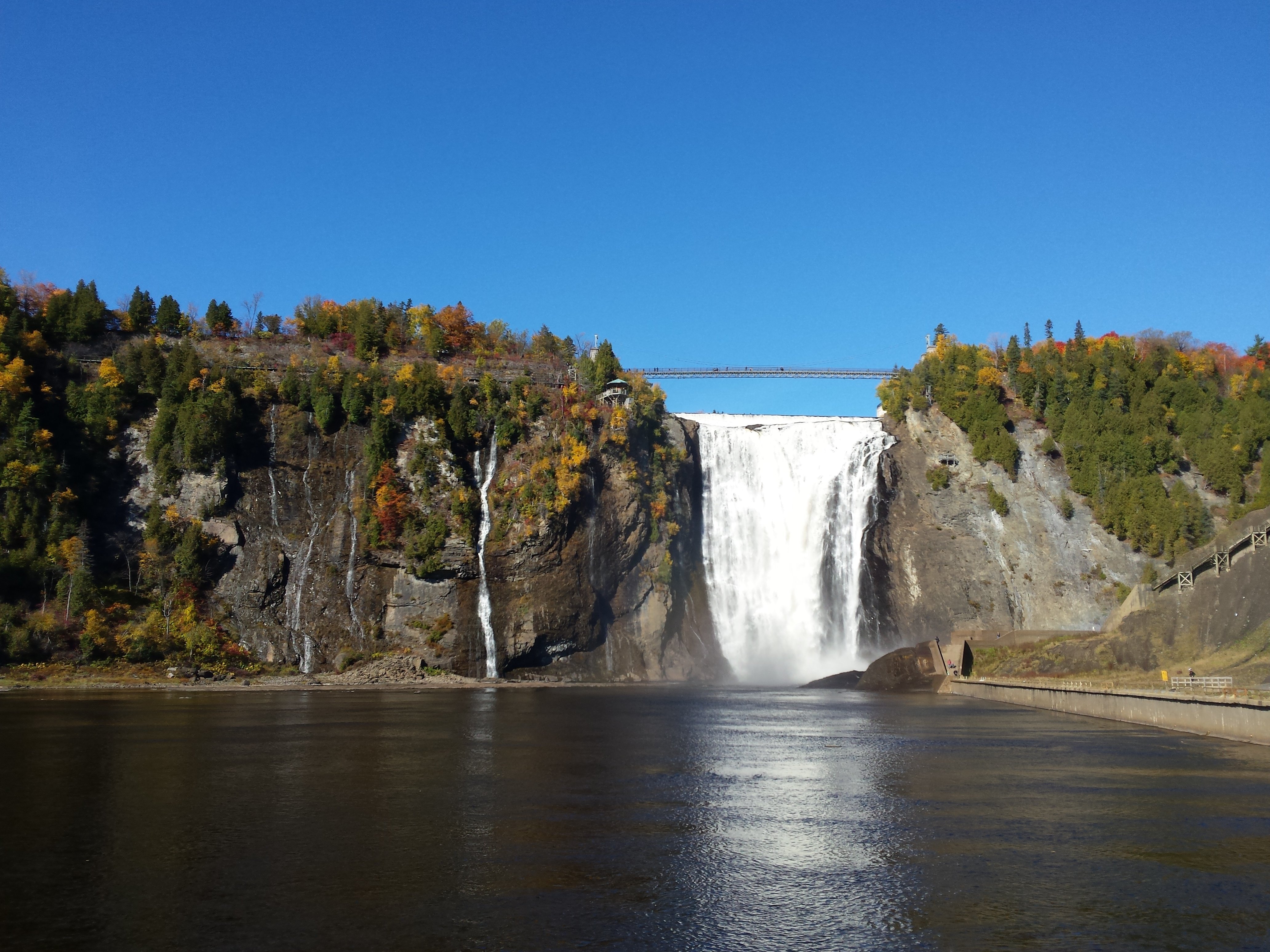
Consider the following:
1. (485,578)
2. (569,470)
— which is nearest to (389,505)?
(485,578)

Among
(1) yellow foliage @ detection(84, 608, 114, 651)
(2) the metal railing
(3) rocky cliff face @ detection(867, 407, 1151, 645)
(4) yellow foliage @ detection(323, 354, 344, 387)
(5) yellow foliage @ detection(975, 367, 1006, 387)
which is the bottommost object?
(2) the metal railing

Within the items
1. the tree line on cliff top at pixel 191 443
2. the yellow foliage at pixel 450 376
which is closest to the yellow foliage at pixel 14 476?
the tree line on cliff top at pixel 191 443

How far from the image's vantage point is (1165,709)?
40281 mm

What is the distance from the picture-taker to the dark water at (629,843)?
1340 cm

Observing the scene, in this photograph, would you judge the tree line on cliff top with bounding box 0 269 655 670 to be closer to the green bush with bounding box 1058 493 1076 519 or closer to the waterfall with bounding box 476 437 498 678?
the waterfall with bounding box 476 437 498 678

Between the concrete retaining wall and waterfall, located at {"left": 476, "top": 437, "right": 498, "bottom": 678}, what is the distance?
3755 centimetres

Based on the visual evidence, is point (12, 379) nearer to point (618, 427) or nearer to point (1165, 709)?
point (618, 427)

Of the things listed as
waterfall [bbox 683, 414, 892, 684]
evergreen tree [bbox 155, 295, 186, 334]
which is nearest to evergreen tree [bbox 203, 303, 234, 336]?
evergreen tree [bbox 155, 295, 186, 334]

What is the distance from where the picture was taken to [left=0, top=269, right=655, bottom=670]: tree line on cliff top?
7450cm

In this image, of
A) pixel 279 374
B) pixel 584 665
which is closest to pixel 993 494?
pixel 584 665

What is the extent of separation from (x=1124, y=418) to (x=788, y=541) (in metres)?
34.4

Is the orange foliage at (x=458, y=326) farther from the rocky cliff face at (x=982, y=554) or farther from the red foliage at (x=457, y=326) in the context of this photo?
the rocky cliff face at (x=982, y=554)

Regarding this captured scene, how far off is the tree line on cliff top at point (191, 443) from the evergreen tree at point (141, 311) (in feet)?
0.50

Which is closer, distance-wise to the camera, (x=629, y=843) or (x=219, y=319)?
(x=629, y=843)
